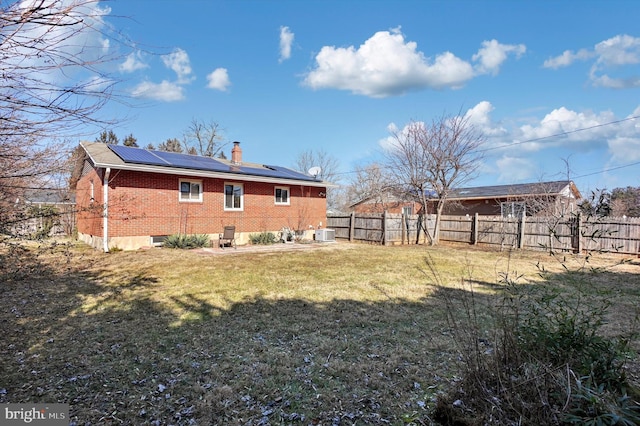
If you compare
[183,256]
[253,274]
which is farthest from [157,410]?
[183,256]

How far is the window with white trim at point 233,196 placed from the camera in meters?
15.3

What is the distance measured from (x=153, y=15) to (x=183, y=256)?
31.2ft

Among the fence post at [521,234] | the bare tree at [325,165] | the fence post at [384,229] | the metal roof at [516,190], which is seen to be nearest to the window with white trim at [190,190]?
the fence post at [384,229]

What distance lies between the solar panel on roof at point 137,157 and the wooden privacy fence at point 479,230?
33.0 ft

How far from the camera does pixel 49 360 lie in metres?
3.54

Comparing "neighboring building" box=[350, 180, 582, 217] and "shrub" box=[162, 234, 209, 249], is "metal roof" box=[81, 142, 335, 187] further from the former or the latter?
"neighboring building" box=[350, 180, 582, 217]

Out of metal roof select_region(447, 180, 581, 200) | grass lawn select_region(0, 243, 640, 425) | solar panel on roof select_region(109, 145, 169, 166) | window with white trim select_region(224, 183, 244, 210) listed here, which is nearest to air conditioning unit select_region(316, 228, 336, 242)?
window with white trim select_region(224, 183, 244, 210)

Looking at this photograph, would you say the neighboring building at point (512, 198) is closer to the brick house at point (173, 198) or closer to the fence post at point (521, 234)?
the fence post at point (521, 234)

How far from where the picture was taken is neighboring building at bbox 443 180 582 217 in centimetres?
1765

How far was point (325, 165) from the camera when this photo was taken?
3875 centimetres

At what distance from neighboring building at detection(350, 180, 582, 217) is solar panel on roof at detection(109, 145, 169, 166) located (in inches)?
559

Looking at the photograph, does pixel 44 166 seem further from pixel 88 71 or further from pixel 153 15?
pixel 153 15

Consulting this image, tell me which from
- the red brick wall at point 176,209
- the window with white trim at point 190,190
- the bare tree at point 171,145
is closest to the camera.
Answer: the red brick wall at point 176,209

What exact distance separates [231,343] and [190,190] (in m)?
11.3
